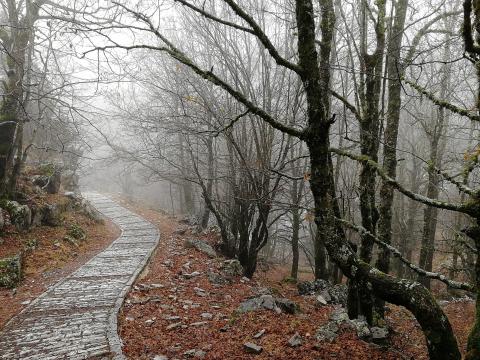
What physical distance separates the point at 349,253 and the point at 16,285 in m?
6.67

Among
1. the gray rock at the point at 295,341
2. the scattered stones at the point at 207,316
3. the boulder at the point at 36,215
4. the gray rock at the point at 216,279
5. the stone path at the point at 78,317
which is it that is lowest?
the gray rock at the point at 216,279

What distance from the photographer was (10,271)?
23.8 ft

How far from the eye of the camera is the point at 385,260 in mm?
6277

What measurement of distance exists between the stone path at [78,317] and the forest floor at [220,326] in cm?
26

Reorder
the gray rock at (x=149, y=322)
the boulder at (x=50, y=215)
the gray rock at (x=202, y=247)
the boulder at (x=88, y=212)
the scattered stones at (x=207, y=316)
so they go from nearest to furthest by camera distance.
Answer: the gray rock at (x=149, y=322)
the scattered stones at (x=207, y=316)
the gray rock at (x=202, y=247)
the boulder at (x=50, y=215)
the boulder at (x=88, y=212)

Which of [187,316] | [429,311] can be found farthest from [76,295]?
[429,311]

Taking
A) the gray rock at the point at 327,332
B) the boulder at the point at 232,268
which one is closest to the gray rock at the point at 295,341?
the gray rock at the point at 327,332

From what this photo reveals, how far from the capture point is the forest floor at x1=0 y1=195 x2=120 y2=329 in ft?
21.4

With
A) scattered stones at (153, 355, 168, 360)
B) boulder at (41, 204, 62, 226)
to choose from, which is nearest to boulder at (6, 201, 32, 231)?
boulder at (41, 204, 62, 226)

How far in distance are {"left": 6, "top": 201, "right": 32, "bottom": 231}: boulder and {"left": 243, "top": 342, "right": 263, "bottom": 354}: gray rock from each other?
23.6ft

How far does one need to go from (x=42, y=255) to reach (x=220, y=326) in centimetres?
540

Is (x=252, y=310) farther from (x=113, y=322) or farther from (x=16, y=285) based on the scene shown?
(x=16, y=285)

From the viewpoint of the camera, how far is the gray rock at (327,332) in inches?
201

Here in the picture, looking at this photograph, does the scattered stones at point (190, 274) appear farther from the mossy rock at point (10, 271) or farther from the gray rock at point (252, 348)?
the gray rock at point (252, 348)
